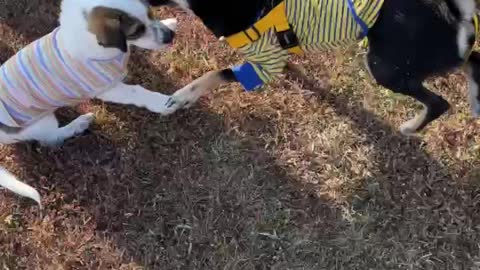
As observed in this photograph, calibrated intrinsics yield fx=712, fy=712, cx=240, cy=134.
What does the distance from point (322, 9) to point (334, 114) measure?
905mm

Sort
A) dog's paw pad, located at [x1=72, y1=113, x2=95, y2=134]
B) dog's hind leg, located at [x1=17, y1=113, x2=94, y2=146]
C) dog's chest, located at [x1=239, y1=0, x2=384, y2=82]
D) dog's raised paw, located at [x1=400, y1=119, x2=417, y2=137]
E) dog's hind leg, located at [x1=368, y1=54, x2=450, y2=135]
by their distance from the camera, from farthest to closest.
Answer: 1. dog's paw pad, located at [x1=72, y1=113, x2=95, y2=134]
2. dog's hind leg, located at [x1=17, y1=113, x2=94, y2=146]
3. dog's raised paw, located at [x1=400, y1=119, x2=417, y2=137]
4. dog's hind leg, located at [x1=368, y1=54, x2=450, y2=135]
5. dog's chest, located at [x1=239, y1=0, x2=384, y2=82]

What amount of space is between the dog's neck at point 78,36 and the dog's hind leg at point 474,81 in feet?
5.55

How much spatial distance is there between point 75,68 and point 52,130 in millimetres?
526

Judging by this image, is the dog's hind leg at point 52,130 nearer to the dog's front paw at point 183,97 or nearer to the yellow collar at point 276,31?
the dog's front paw at point 183,97

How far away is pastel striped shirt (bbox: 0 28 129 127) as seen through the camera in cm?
355

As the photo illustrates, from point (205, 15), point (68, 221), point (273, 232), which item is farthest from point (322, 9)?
point (68, 221)

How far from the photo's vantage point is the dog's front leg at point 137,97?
3846 mm

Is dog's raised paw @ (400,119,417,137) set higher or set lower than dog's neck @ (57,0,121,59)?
lower

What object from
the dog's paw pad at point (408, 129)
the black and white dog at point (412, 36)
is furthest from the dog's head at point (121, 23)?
the dog's paw pad at point (408, 129)

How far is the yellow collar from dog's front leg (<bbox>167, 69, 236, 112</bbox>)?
325mm

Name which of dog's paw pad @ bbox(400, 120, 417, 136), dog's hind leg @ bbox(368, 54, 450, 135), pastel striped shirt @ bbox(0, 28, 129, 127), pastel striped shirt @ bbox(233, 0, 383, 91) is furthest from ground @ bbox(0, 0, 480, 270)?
pastel striped shirt @ bbox(233, 0, 383, 91)

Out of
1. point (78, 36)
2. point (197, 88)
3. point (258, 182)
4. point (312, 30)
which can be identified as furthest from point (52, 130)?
point (312, 30)

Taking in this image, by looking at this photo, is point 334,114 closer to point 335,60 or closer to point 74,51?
point 335,60

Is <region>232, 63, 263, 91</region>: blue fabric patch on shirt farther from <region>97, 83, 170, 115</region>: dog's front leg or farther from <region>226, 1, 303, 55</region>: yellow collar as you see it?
<region>97, 83, 170, 115</region>: dog's front leg
